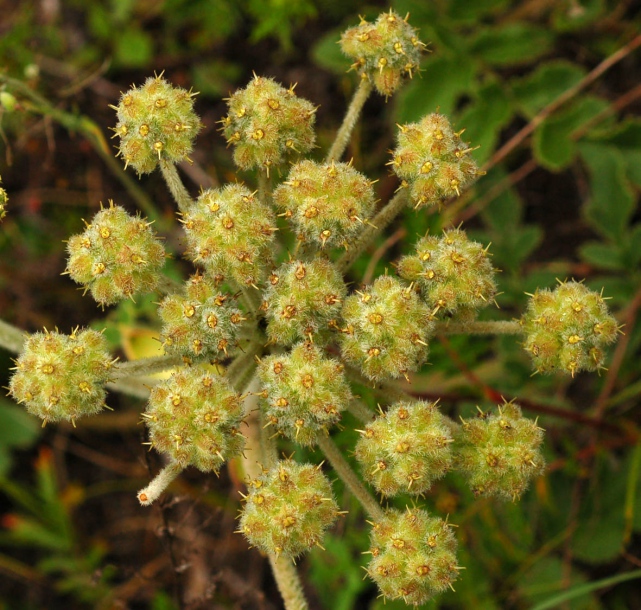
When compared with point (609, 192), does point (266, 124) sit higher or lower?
higher

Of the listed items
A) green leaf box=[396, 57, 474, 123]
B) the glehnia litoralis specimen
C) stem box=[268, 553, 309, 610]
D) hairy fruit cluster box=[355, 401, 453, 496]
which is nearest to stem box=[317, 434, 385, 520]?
the glehnia litoralis specimen

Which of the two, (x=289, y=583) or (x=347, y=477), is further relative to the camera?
(x=289, y=583)

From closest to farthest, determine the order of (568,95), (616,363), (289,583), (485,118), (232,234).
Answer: (232,234) → (289,583) → (485,118) → (568,95) → (616,363)

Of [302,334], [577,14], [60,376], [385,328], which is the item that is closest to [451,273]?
[385,328]

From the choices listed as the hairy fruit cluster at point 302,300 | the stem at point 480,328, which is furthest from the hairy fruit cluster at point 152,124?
the stem at point 480,328

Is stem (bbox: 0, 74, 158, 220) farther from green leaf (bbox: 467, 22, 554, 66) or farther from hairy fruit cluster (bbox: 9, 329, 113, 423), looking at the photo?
green leaf (bbox: 467, 22, 554, 66)

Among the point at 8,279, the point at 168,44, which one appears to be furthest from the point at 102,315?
the point at 168,44

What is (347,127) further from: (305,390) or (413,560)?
(413,560)
